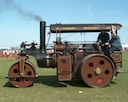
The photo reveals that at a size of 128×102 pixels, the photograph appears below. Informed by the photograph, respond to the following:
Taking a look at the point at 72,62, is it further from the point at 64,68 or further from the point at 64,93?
the point at 64,93

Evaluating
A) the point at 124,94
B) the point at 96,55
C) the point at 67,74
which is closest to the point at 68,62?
the point at 67,74

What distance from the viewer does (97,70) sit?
26.5ft

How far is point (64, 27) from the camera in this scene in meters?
8.13

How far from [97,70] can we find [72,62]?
81cm

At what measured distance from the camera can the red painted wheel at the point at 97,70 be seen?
8.04 meters

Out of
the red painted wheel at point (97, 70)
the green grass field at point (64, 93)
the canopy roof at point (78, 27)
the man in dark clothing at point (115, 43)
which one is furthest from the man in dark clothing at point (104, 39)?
the green grass field at point (64, 93)

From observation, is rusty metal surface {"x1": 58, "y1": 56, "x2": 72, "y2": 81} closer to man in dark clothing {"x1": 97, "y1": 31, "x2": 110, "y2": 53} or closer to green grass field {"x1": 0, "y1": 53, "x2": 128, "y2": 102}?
green grass field {"x1": 0, "y1": 53, "x2": 128, "y2": 102}

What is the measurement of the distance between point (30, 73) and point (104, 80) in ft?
7.56

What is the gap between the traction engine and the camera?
8.02m

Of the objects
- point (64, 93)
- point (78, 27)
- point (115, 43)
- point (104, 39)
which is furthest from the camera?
point (104, 39)

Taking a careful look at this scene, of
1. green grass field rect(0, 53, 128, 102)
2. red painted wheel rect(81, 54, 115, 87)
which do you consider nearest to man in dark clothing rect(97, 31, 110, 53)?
red painted wheel rect(81, 54, 115, 87)

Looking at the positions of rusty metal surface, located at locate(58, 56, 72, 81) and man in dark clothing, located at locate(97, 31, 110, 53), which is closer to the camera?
rusty metal surface, located at locate(58, 56, 72, 81)

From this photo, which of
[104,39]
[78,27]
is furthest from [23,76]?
[104,39]

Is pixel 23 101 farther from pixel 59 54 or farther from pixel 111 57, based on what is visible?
pixel 111 57
